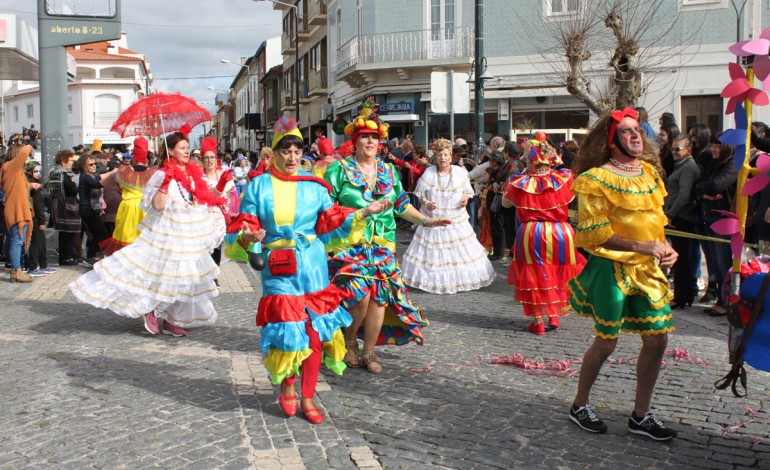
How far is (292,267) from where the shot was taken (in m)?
4.94

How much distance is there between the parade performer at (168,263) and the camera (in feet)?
24.2

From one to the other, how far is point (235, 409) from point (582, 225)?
252cm

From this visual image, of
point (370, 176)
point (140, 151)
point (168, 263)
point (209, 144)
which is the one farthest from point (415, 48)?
point (370, 176)

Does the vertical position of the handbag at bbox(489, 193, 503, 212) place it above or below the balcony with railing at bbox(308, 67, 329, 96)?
below

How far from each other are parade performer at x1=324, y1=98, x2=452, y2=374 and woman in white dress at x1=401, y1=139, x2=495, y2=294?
3.60 metres

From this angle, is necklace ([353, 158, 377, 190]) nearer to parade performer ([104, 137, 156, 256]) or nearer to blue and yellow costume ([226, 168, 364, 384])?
blue and yellow costume ([226, 168, 364, 384])

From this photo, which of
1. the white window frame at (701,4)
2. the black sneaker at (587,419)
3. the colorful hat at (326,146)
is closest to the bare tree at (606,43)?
the white window frame at (701,4)

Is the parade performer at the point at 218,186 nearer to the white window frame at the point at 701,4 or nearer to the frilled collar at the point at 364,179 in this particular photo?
the frilled collar at the point at 364,179

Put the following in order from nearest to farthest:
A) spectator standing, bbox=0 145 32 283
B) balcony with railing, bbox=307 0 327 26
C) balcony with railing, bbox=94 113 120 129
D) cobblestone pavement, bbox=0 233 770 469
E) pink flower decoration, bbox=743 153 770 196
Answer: pink flower decoration, bbox=743 153 770 196
cobblestone pavement, bbox=0 233 770 469
spectator standing, bbox=0 145 32 283
balcony with railing, bbox=307 0 327 26
balcony with railing, bbox=94 113 120 129

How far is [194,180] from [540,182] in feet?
11.2

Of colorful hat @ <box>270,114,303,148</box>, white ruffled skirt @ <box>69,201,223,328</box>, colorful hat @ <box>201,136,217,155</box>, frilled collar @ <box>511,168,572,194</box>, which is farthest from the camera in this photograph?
colorful hat @ <box>201,136,217,155</box>

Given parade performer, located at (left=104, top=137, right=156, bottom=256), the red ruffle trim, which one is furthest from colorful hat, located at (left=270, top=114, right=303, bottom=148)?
parade performer, located at (left=104, top=137, right=156, bottom=256)

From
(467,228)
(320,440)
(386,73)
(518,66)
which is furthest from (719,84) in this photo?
(320,440)

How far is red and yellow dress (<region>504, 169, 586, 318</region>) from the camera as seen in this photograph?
789cm
